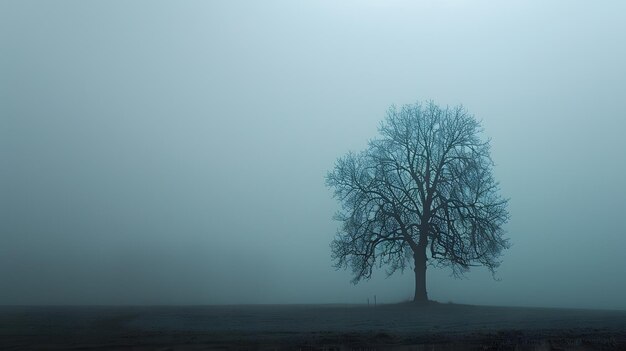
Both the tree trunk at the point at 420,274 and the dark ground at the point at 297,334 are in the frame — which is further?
the tree trunk at the point at 420,274

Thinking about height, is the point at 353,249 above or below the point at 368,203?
below

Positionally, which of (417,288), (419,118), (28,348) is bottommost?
(28,348)

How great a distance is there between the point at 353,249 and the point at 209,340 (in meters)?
20.4

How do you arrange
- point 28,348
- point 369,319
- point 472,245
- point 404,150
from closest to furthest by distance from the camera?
point 28,348 → point 369,319 → point 472,245 → point 404,150

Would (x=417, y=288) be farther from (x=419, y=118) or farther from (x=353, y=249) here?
(x=419, y=118)

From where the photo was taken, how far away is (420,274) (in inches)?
1463

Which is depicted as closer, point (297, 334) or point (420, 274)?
point (297, 334)

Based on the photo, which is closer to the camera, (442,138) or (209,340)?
(209,340)

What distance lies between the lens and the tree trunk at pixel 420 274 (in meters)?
37.0

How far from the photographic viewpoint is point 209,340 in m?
17.0

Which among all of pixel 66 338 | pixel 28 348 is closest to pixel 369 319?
pixel 66 338

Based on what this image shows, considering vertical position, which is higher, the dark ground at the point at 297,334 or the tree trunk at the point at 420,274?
the tree trunk at the point at 420,274

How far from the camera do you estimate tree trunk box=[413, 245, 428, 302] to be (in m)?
37.0

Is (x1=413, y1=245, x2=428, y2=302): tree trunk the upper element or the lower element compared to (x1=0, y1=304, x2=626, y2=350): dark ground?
upper
